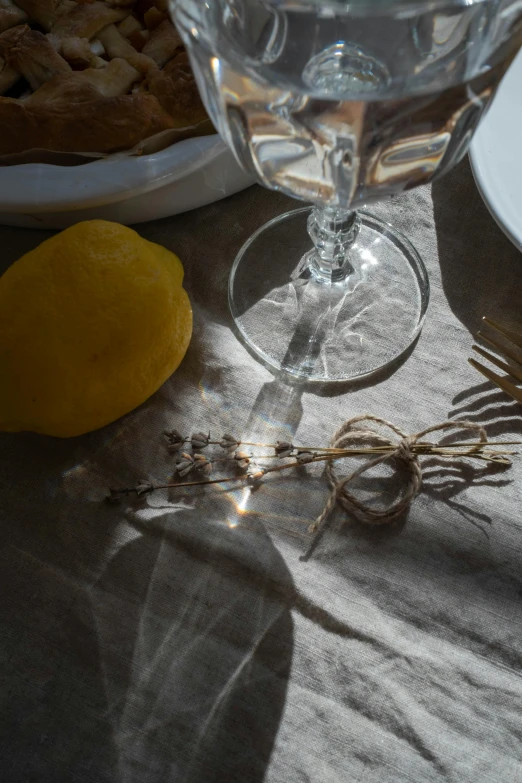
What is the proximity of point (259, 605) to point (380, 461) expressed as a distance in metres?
0.11

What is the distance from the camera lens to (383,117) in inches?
12.8

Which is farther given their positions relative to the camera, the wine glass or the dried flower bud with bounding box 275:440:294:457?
the dried flower bud with bounding box 275:440:294:457

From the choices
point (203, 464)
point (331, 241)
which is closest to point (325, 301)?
point (331, 241)

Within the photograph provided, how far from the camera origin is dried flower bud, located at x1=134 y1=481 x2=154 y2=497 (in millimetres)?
452

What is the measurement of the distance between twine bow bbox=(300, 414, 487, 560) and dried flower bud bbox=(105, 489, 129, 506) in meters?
0.11

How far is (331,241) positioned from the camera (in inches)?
19.7

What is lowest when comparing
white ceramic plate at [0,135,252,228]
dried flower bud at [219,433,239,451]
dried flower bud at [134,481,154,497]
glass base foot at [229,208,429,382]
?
dried flower bud at [134,481,154,497]

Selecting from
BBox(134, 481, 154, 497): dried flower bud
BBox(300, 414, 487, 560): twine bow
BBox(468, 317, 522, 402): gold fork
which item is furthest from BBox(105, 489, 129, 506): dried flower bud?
BBox(468, 317, 522, 402): gold fork

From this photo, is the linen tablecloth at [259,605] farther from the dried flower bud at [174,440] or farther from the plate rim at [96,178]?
the plate rim at [96,178]

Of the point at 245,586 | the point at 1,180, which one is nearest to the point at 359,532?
the point at 245,586

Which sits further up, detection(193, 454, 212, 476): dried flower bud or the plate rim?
the plate rim

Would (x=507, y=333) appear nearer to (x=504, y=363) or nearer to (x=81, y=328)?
(x=504, y=363)

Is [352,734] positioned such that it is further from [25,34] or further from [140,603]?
[25,34]

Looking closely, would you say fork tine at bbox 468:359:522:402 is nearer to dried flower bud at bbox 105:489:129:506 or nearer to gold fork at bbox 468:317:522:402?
gold fork at bbox 468:317:522:402
